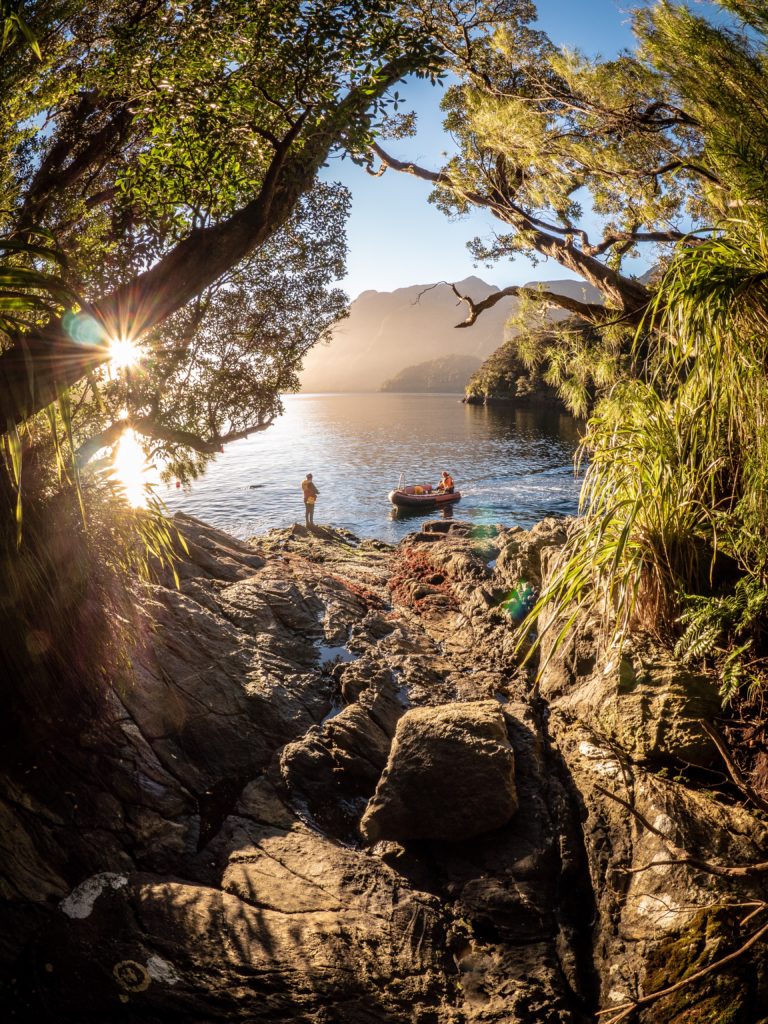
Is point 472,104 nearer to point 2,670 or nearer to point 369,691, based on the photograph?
point 369,691

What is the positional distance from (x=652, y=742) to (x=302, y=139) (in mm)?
6307

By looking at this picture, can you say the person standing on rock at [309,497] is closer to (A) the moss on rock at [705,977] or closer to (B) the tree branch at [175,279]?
(B) the tree branch at [175,279]

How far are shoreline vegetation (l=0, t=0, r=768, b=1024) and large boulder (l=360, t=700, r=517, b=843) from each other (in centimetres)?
3

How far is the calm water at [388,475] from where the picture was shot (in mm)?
28938

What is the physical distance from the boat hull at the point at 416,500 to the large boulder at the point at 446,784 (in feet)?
75.6

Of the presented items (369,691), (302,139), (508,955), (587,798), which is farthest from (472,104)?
(508,955)

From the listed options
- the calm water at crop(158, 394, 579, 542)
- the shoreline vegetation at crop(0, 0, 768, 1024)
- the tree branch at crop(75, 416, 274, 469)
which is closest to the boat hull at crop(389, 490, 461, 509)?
the calm water at crop(158, 394, 579, 542)

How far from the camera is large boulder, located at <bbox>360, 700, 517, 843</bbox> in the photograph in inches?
171

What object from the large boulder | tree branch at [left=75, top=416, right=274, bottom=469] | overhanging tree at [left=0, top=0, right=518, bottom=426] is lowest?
the large boulder

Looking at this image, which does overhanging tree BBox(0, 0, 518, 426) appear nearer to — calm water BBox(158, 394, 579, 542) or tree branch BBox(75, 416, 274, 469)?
tree branch BBox(75, 416, 274, 469)

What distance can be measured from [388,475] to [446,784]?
3788 cm

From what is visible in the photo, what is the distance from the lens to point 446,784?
4500 mm

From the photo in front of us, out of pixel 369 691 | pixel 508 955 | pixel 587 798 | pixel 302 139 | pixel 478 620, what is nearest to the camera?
pixel 508 955

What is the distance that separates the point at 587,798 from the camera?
4039mm
